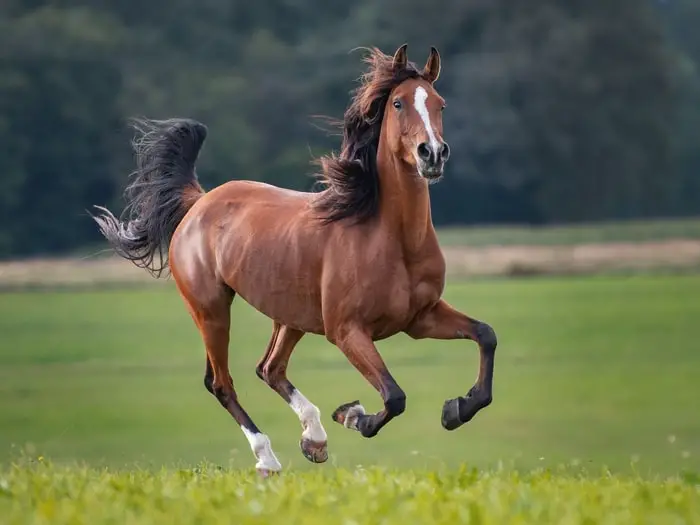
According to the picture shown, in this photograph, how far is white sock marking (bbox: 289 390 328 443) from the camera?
24.4ft

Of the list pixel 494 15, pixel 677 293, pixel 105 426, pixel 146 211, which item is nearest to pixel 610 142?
pixel 494 15

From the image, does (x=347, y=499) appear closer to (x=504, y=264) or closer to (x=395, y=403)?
(x=395, y=403)

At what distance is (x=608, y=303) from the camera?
30.2 m

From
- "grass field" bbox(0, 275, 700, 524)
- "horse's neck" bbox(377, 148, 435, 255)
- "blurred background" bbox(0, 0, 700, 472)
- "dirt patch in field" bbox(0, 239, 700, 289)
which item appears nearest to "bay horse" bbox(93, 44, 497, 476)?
"horse's neck" bbox(377, 148, 435, 255)

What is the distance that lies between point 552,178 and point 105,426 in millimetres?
29911

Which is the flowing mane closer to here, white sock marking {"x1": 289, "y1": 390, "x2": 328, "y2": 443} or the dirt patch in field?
white sock marking {"x1": 289, "y1": 390, "x2": 328, "y2": 443}

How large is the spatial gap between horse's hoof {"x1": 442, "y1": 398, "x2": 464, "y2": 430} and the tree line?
3173 centimetres

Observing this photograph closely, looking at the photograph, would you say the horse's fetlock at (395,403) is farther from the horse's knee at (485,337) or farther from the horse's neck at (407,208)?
the horse's neck at (407,208)

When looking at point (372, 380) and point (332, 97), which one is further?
point (332, 97)

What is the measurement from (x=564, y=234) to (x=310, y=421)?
33.5 meters

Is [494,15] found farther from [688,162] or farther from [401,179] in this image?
[401,179]

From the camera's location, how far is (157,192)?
351 inches

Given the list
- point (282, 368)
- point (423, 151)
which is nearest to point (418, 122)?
point (423, 151)

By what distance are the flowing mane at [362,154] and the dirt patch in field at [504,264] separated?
90.3ft
